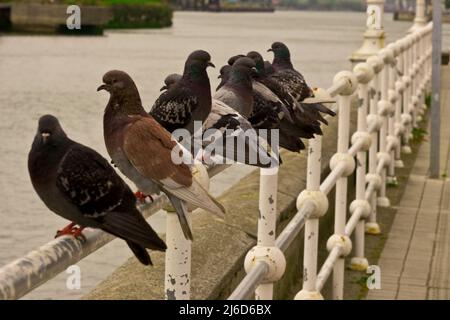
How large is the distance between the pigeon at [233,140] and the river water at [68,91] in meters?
11.1

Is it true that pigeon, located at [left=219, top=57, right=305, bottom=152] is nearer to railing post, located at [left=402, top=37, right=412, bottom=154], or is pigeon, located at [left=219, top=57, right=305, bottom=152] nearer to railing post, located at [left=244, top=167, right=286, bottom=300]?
Answer: railing post, located at [left=244, top=167, right=286, bottom=300]

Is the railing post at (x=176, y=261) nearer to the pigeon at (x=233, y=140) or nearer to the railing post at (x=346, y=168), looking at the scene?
the pigeon at (x=233, y=140)

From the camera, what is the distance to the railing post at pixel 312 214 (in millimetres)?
5117

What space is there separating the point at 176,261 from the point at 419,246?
5111 millimetres

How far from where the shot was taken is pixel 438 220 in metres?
8.63

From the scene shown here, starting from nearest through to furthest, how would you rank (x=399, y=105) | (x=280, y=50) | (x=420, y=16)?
1. (x=280, y=50)
2. (x=399, y=105)
3. (x=420, y=16)

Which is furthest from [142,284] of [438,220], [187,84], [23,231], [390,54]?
[23,231]

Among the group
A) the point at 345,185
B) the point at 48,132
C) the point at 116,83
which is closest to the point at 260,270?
the point at 116,83

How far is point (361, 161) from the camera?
7426 millimetres

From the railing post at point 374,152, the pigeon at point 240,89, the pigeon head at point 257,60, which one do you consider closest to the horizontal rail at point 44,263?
the pigeon at point 240,89

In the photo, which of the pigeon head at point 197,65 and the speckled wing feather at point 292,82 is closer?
the pigeon head at point 197,65

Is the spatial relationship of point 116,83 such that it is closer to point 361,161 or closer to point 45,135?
point 45,135

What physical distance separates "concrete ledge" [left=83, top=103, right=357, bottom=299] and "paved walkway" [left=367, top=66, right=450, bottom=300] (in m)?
0.72

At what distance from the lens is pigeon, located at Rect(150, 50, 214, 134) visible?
302cm
